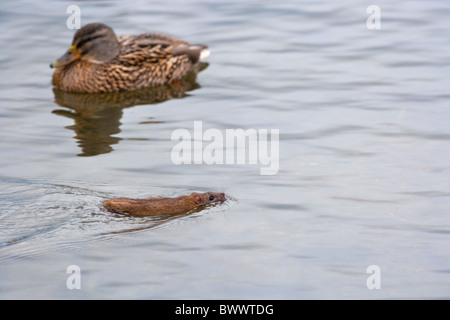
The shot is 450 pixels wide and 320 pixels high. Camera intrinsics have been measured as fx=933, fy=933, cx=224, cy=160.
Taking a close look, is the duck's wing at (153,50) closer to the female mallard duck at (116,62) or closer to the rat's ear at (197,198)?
the female mallard duck at (116,62)

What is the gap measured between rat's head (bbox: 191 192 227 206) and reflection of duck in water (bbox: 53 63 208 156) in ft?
7.80

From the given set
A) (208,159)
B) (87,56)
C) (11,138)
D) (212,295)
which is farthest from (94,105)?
(212,295)

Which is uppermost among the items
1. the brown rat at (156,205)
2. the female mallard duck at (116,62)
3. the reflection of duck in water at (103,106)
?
the female mallard duck at (116,62)

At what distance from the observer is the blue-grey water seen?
7.95m

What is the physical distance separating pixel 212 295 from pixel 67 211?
227cm

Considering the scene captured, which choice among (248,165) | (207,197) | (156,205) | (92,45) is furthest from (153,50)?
(156,205)

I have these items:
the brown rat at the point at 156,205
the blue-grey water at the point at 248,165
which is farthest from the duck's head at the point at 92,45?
the brown rat at the point at 156,205

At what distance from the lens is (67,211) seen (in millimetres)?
9195

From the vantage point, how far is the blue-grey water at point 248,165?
7.95 meters

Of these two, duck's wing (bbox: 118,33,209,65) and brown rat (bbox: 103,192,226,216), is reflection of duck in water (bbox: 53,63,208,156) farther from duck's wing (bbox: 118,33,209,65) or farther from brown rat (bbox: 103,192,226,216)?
brown rat (bbox: 103,192,226,216)

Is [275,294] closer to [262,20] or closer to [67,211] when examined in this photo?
[67,211]

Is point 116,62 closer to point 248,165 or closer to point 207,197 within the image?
point 248,165

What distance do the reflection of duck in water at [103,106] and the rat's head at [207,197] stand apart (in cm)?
238

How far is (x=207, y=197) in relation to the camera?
30.4 feet
